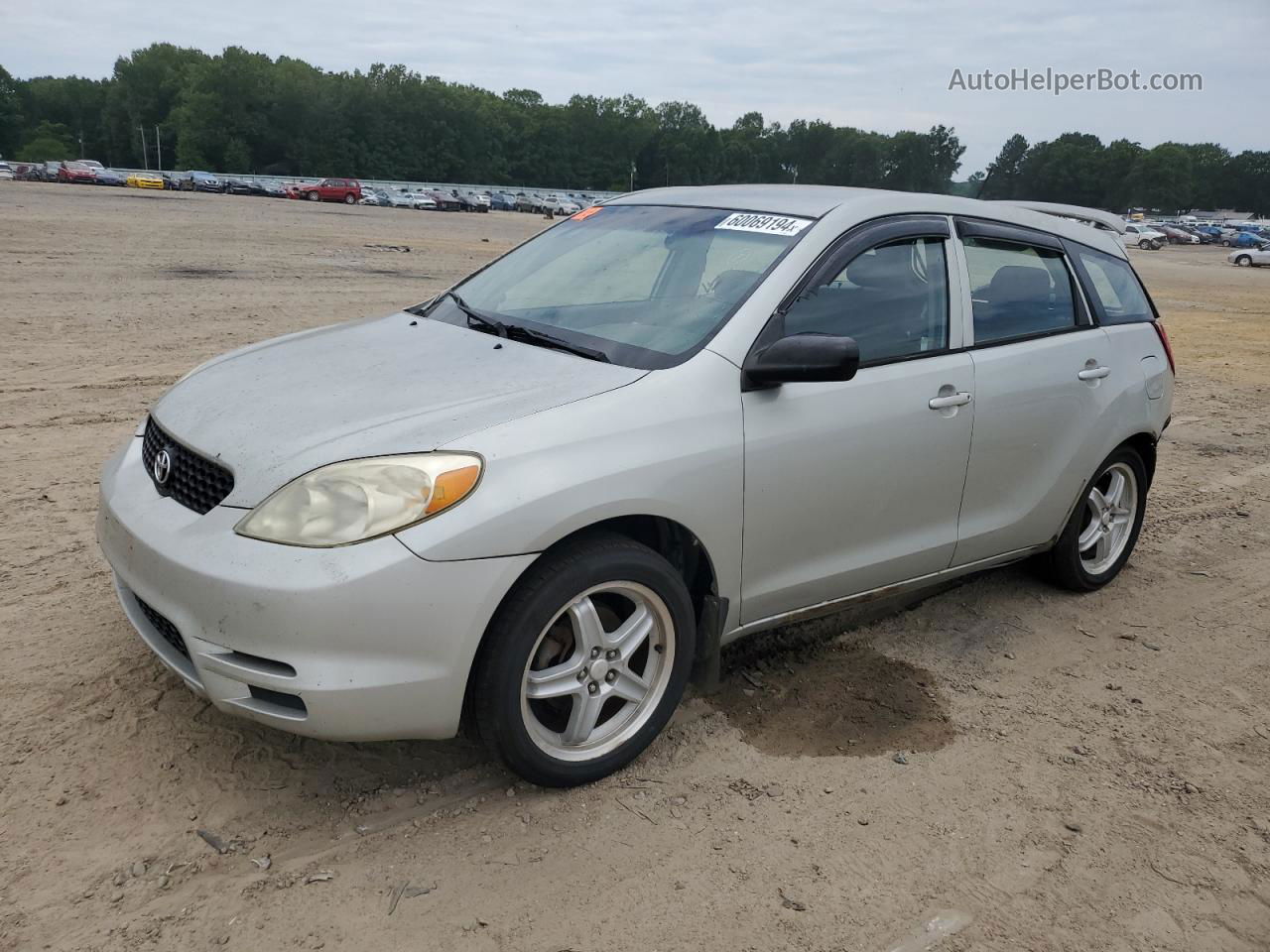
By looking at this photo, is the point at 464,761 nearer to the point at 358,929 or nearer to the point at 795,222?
the point at 358,929

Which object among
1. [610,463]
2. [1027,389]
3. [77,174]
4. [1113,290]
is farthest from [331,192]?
[610,463]

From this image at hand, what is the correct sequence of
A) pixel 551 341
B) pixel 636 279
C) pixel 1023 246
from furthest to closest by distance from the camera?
pixel 1023 246
pixel 636 279
pixel 551 341

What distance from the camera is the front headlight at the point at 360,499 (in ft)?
8.82

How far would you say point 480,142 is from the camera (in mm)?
124375

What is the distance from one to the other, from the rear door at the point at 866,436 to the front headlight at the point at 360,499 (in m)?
1.03

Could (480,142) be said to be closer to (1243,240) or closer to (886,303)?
(1243,240)

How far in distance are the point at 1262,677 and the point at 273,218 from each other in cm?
3416

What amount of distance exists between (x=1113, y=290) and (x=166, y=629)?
4408 mm

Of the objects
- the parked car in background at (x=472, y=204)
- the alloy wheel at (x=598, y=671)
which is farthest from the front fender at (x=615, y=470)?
the parked car in background at (x=472, y=204)

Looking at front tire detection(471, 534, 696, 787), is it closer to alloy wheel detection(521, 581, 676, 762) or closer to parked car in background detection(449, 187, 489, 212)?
alloy wheel detection(521, 581, 676, 762)

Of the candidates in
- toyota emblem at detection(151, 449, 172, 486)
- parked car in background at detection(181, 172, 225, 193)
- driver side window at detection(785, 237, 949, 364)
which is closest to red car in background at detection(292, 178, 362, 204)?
parked car in background at detection(181, 172, 225, 193)

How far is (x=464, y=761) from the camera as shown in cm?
327

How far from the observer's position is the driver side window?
3.62 m

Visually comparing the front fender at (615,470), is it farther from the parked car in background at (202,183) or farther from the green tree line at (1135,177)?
the green tree line at (1135,177)
